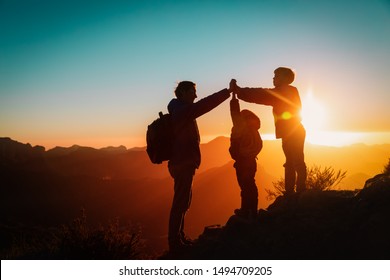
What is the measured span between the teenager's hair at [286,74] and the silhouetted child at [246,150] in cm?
82

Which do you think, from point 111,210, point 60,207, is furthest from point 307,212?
point 111,210

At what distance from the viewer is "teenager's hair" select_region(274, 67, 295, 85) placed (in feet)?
18.2

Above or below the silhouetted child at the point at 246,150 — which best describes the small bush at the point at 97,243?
below

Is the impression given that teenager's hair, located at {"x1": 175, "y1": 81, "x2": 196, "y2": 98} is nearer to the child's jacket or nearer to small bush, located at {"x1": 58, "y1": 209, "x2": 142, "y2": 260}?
the child's jacket

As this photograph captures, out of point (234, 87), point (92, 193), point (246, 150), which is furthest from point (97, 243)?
point (92, 193)

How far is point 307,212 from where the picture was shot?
556 centimetres

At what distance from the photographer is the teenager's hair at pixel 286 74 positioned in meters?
5.55

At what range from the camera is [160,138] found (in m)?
4.89

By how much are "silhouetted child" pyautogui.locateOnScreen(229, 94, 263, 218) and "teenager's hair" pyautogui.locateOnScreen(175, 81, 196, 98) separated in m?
0.77

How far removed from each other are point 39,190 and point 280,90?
96527 millimetres

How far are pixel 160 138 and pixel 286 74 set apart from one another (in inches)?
90.0

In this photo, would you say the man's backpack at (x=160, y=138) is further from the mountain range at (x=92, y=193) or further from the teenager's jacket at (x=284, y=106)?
the mountain range at (x=92, y=193)

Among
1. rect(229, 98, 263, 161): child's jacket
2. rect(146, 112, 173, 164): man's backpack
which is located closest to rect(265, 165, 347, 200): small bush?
rect(229, 98, 263, 161): child's jacket

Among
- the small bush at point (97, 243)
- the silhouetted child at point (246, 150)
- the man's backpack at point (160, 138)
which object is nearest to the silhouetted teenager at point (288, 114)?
the silhouetted child at point (246, 150)
